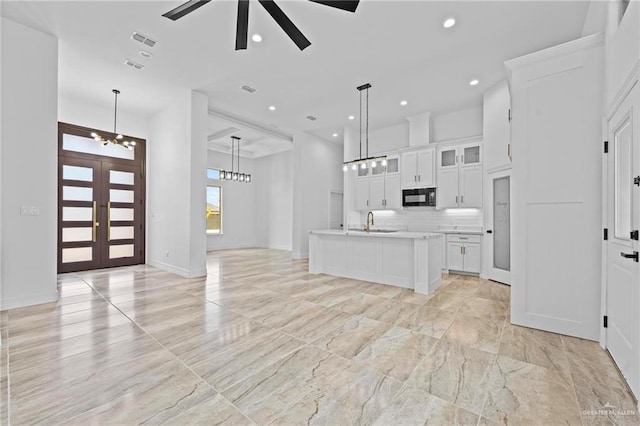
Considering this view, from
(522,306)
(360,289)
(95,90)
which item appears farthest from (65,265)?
(522,306)

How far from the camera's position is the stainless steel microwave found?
21.1 feet

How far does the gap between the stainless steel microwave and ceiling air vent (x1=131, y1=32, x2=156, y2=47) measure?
5.66 m

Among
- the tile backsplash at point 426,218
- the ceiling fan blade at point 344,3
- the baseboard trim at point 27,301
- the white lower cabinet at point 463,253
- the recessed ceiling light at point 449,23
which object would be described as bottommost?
the baseboard trim at point 27,301

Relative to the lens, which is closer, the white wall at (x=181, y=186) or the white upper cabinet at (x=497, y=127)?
the white upper cabinet at (x=497, y=127)

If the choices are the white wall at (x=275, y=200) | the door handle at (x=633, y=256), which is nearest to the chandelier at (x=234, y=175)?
the white wall at (x=275, y=200)

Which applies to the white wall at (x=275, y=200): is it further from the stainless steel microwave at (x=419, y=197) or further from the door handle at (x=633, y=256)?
the door handle at (x=633, y=256)

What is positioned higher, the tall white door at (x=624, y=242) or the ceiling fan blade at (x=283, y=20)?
the ceiling fan blade at (x=283, y=20)

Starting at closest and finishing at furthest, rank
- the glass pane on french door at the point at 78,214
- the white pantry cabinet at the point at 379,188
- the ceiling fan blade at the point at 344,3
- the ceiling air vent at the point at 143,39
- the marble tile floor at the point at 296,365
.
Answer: the marble tile floor at the point at 296,365, the ceiling fan blade at the point at 344,3, the ceiling air vent at the point at 143,39, the glass pane on french door at the point at 78,214, the white pantry cabinet at the point at 379,188

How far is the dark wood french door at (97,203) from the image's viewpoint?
5836 mm

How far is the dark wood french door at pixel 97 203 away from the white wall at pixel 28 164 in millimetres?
2382

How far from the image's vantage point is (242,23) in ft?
8.76

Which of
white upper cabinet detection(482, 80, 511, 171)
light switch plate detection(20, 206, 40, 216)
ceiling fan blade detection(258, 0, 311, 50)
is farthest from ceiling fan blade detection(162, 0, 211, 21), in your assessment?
white upper cabinet detection(482, 80, 511, 171)

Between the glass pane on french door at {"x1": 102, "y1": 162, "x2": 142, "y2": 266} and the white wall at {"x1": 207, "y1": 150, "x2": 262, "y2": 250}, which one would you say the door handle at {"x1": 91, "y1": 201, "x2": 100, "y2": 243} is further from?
the white wall at {"x1": 207, "y1": 150, "x2": 262, "y2": 250}

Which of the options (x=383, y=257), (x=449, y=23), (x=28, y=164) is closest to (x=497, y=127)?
(x=449, y=23)
